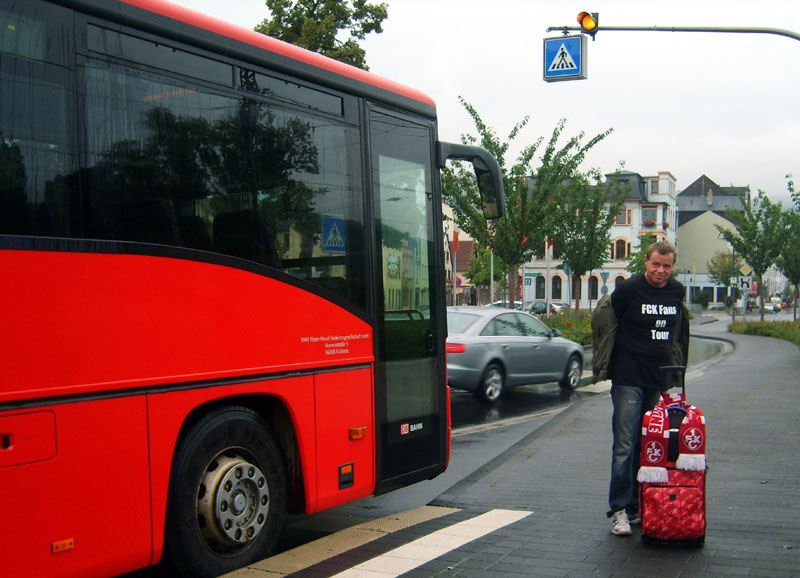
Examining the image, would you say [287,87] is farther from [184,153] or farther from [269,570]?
[269,570]

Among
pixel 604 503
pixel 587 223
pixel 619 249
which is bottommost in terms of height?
pixel 604 503

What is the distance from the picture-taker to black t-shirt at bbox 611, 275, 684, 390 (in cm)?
578

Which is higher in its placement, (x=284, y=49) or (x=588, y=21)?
(x=588, y=21)

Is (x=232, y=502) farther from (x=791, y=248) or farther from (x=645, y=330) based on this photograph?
(x=791, y=248)

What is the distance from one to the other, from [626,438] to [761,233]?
1572 inches

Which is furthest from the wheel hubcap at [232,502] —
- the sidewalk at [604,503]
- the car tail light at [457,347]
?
the car tail light at [457,347]

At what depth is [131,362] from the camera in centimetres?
429

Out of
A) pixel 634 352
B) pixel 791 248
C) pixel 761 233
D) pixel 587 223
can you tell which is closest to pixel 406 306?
pixel 634 352

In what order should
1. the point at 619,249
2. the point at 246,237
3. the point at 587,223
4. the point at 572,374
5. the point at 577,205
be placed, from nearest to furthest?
the point at 246,237, the point at 572,374, the point at 577,205, the point at 587,223, the point at 619,249

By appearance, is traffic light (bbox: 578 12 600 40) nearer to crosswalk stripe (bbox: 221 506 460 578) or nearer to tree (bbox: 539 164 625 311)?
crosswalk stripe (bbox: 221 506 460 578)

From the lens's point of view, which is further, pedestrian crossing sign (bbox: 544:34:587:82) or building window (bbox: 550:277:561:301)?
building window (bbox: 550:277:561:301)

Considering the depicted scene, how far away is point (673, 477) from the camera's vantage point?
536 cm

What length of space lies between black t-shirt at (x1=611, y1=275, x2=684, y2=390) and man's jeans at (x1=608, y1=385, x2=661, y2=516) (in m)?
0.09

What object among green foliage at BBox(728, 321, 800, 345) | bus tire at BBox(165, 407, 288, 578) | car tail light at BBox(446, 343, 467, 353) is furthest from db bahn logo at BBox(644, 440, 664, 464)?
green foliage at BBox(728, 321, 800, 345)
